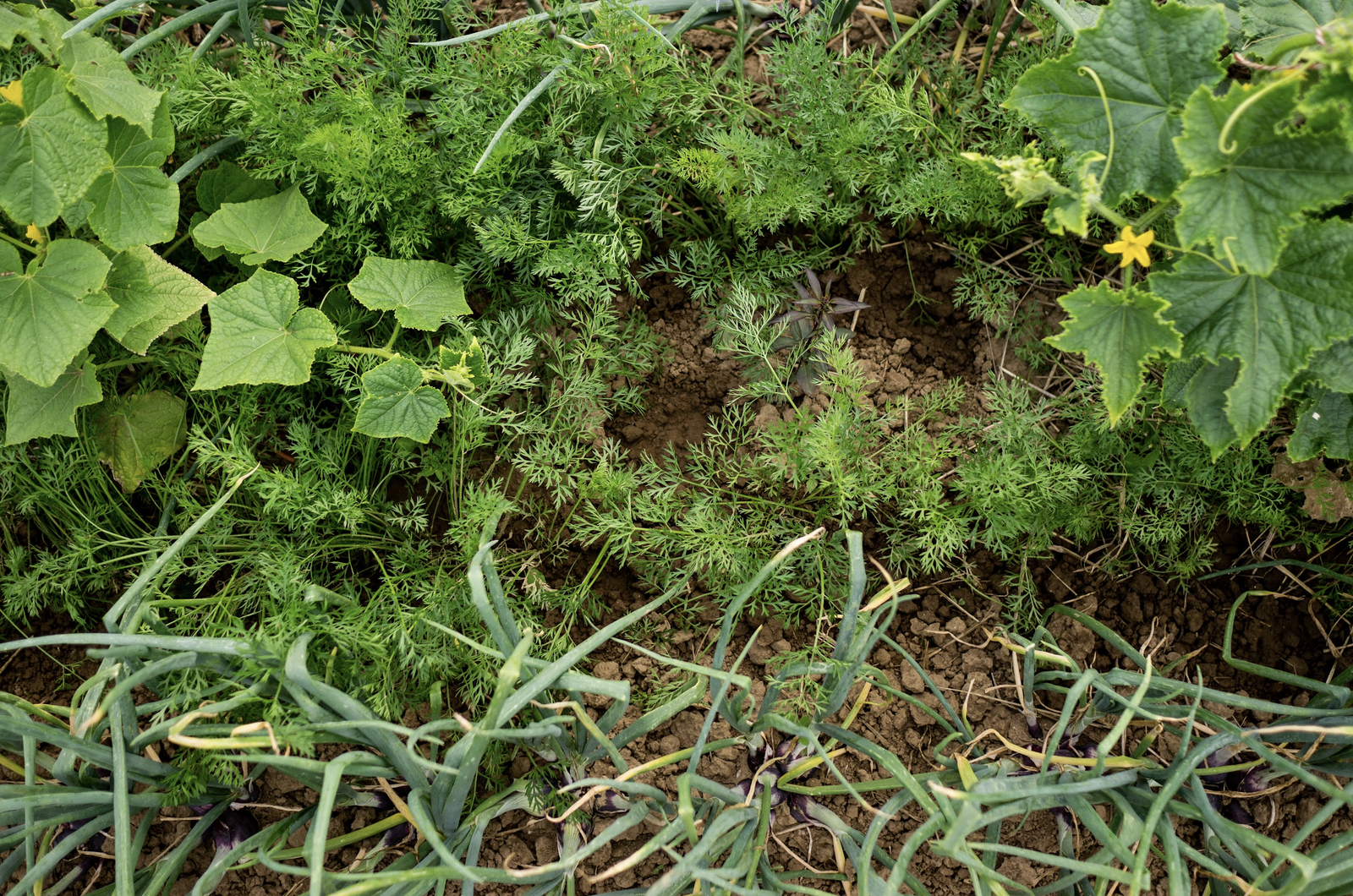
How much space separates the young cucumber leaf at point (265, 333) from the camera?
5.26 ft

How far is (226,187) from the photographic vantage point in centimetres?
181

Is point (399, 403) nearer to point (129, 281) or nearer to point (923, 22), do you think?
point (129, 281)

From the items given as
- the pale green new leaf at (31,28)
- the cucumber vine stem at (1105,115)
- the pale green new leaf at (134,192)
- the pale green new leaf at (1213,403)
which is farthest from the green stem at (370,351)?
the pale green new leaf at (1213,403)

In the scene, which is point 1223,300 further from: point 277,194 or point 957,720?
point 277,194

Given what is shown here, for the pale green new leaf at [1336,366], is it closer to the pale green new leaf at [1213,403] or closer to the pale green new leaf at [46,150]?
the pale green new leaf at [1213,403]

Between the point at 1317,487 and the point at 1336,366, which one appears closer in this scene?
the point at 1336,366

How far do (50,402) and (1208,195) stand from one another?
2.05 meters

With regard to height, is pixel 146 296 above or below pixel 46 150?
below

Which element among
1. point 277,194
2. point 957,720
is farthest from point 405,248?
point 957,720

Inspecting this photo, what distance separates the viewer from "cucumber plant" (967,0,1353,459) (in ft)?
3.77

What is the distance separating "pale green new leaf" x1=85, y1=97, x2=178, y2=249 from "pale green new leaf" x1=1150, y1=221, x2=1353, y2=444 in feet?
5.73

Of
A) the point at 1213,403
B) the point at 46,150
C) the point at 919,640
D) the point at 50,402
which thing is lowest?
the point at 919,640

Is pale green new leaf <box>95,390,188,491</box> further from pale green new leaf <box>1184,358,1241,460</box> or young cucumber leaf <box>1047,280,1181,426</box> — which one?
pale green new leaf <box>1184,358,1241,460</box>

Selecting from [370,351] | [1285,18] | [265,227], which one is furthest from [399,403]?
[1285,18]
